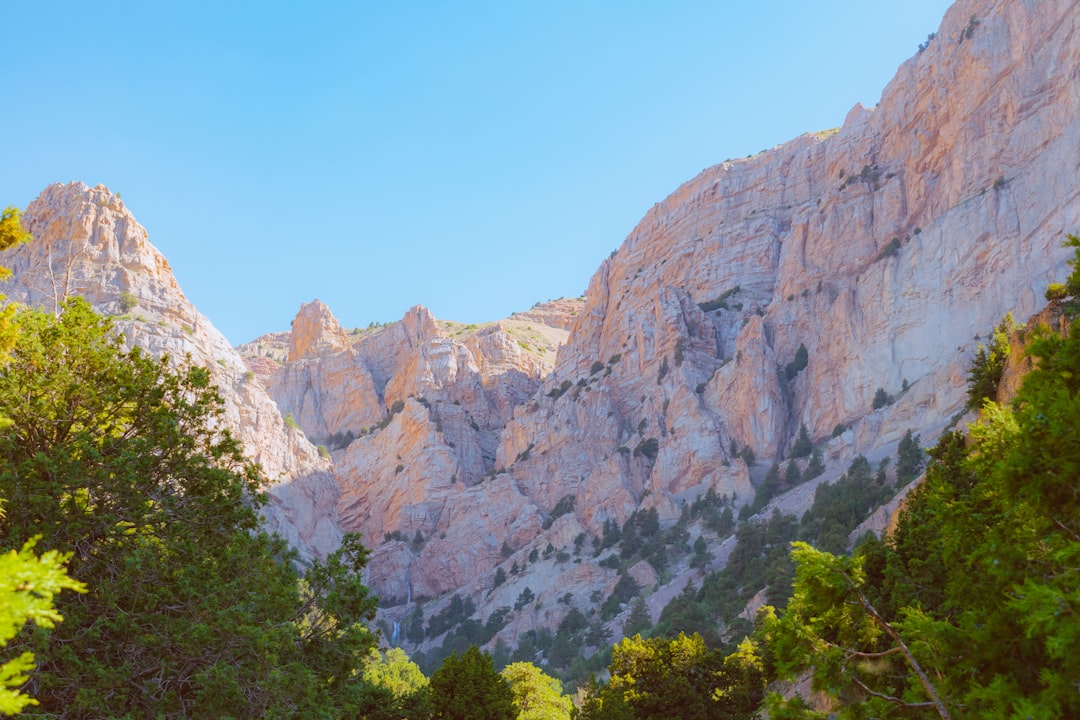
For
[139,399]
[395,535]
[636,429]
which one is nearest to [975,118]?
[636,429]

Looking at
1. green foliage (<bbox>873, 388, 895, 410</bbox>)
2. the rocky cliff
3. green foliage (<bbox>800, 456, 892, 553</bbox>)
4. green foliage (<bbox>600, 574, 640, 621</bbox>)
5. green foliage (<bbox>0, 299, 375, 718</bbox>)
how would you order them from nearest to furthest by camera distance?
1. green foliage (<bbox>0, 299, 375, 718</bbox>)
2. green foliage (<bbox>800, 456, 892, 553</bbox>)
3. the rocky cliff
4. green foliage (<bbox>873, 388, 895, 410</bbox>)
5. green foliage (<bbox>600, 574, 640, 621</bbox>)

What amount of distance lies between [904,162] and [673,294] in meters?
28.7

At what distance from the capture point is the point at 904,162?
9344 cm

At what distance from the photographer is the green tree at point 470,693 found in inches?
1118

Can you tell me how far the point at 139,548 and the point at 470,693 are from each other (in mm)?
13372

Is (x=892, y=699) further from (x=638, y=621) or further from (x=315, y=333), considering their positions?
(x=315, y=333)

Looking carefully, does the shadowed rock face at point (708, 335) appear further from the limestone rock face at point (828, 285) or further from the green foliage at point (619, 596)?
the green foliage at point (619, 596)

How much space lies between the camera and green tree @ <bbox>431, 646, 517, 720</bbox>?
93.1 feet

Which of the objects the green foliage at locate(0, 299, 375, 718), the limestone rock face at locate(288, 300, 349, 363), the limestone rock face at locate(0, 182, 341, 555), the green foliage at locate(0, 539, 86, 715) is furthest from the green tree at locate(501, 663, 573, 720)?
the limestone rock face at locate(288, 300, 349, 363)

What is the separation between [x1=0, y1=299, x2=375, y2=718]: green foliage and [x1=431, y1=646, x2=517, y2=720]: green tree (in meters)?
7.05

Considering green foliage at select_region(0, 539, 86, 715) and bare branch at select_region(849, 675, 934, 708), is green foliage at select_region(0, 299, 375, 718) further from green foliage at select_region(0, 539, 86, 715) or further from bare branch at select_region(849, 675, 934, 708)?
bare branch at select_region(849, 675, 934, 708)

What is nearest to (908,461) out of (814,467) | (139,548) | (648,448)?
(814,467)

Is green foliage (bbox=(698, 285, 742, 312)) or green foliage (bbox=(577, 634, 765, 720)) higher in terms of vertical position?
green foliage (bbox=(698, 285, 742, 312))

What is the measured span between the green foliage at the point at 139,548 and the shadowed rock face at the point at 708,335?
5644 cm
